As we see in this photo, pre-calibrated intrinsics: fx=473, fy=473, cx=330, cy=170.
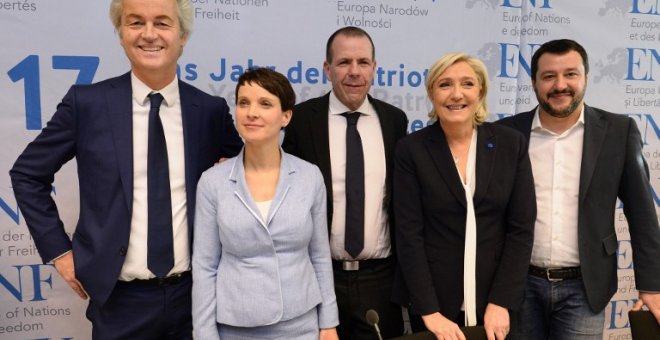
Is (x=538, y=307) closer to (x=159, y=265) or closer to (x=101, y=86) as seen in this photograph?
(x=159, y=265)

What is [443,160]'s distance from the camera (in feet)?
5.36

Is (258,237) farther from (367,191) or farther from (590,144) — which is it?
(590,144)

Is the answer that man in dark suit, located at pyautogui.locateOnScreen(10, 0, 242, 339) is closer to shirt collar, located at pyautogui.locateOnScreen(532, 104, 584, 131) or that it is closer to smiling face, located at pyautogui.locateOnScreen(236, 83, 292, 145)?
smiling face, located at pyautogui.locateOnScreen(236, 83, 292, 145)

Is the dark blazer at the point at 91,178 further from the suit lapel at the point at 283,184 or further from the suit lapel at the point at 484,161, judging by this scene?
the suit lapel at the point at 484,161

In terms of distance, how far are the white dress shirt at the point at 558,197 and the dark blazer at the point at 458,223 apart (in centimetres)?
24

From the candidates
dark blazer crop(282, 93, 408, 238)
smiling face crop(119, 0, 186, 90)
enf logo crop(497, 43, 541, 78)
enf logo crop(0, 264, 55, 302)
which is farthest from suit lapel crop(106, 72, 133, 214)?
enf logo crop(497, 43, 541, 78)

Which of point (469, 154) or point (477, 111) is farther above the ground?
point (477, 111)

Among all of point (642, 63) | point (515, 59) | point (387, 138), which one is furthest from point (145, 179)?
point (642, 63)

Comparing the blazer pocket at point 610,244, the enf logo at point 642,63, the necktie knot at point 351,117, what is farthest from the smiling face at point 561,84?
the enf logo at point 642,63

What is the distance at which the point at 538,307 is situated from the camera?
190 cm

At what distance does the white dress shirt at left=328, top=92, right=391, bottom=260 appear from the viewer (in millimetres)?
1879

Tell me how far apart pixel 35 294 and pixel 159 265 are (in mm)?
1165

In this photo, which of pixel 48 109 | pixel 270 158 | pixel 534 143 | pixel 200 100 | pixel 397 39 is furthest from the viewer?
pixel 397 39

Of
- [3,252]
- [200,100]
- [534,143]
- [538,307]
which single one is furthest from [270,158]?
[3,252]
